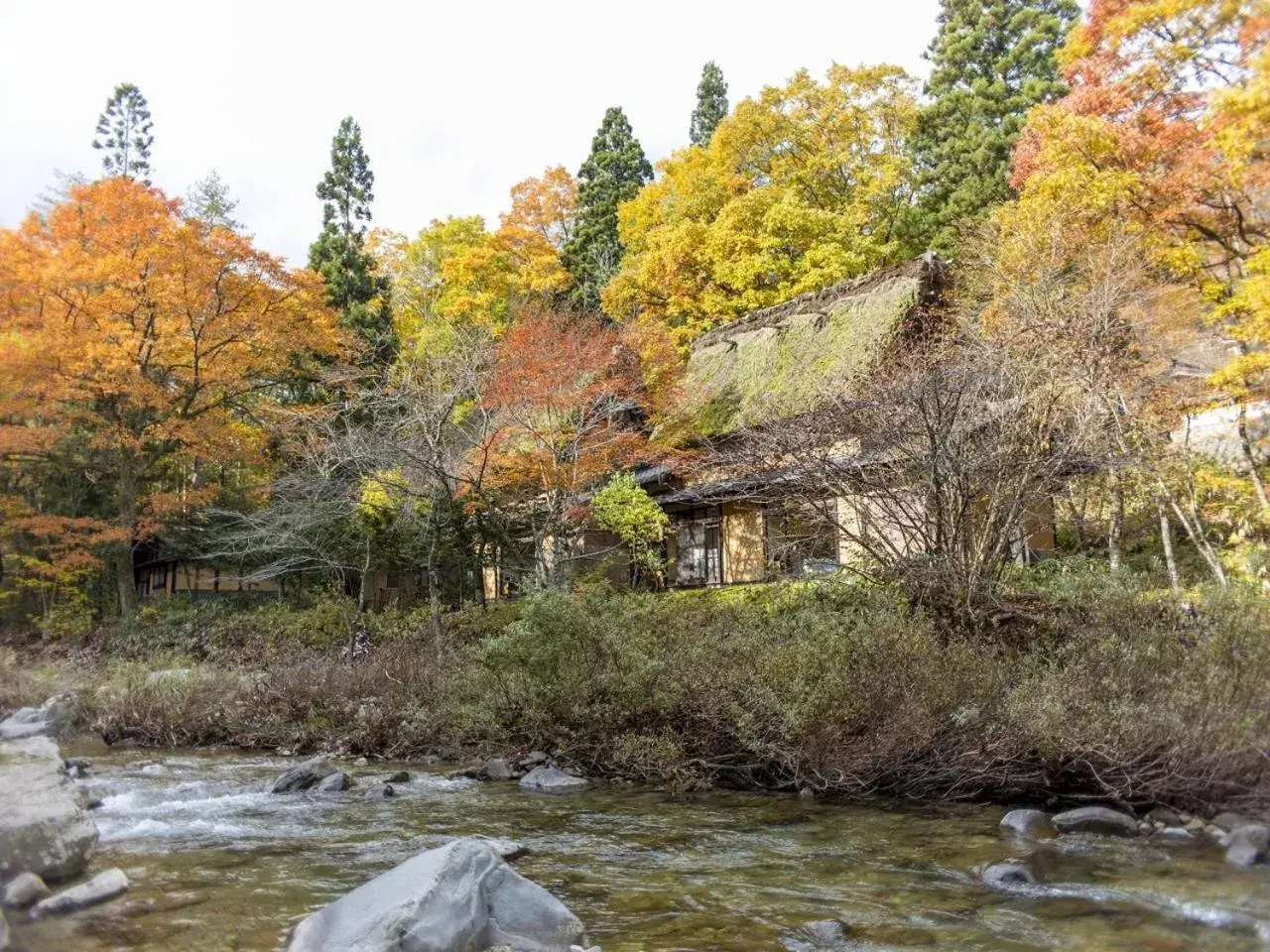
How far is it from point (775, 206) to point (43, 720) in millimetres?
18741

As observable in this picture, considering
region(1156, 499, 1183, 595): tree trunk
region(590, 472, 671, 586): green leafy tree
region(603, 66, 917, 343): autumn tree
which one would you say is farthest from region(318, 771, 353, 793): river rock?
region(603, 66, 917, 343): autumn tree

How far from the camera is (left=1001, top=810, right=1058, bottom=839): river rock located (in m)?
6.80

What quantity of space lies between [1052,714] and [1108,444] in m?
7.10

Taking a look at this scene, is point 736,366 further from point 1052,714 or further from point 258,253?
point 1052,714

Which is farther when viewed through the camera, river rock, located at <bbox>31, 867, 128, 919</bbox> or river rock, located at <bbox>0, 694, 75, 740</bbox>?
river rock, located at <bbox>0, 694, 75, 740</bbox>

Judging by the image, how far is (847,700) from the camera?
8.16 meters

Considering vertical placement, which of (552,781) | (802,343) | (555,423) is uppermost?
(802,343)

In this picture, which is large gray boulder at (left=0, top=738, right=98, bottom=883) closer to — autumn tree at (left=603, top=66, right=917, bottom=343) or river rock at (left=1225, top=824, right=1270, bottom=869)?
river rock at (left=1225, top=824, right=1270, bottom=869)

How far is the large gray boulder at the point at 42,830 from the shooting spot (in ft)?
18.5

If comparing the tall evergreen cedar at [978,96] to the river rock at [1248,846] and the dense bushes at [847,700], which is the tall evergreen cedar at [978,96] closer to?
the dense bushes at [847,700]

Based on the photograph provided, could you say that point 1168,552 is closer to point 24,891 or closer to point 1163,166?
point 1163,166

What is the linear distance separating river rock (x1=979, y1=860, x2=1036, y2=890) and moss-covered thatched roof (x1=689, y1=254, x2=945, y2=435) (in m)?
12.4

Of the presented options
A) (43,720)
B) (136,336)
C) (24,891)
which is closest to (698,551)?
(43,720)

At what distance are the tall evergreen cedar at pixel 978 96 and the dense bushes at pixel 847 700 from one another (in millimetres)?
18543
